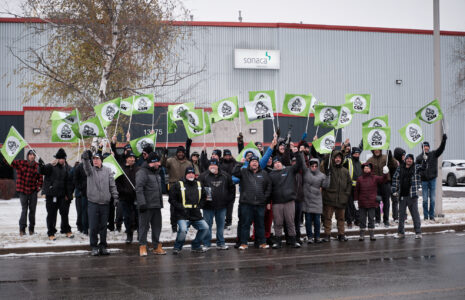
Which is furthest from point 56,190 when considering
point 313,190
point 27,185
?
point 313,190

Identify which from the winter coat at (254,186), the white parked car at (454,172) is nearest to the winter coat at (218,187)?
the winter coat at (254,186)

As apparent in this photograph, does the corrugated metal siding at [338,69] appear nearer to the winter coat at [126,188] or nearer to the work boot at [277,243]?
the winter coat at [126,188]

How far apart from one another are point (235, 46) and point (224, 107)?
75.7 feet

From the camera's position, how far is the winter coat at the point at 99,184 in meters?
11.5

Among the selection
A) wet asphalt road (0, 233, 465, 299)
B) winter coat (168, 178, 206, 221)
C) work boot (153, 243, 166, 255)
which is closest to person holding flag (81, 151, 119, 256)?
wet asphalt road (0, 233, 465, 299)

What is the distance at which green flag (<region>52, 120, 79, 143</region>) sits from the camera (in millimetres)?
13335

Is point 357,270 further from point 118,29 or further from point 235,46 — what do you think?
point 235,46

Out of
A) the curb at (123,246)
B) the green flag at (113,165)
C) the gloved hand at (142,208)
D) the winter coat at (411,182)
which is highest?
the green flag at (113,165)

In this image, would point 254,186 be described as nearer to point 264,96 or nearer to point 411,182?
point 264,96

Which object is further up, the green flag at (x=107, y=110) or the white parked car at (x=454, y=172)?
the green flag at (x=107, y=110)

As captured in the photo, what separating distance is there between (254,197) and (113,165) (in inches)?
121

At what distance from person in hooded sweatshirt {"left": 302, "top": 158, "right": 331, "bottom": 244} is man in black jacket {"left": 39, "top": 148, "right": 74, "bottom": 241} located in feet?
17.4

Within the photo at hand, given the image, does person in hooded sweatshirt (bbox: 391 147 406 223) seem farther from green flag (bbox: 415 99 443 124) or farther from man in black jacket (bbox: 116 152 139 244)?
man in black jacket (bbox: 116 152 139 244)

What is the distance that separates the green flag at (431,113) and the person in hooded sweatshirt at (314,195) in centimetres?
395
